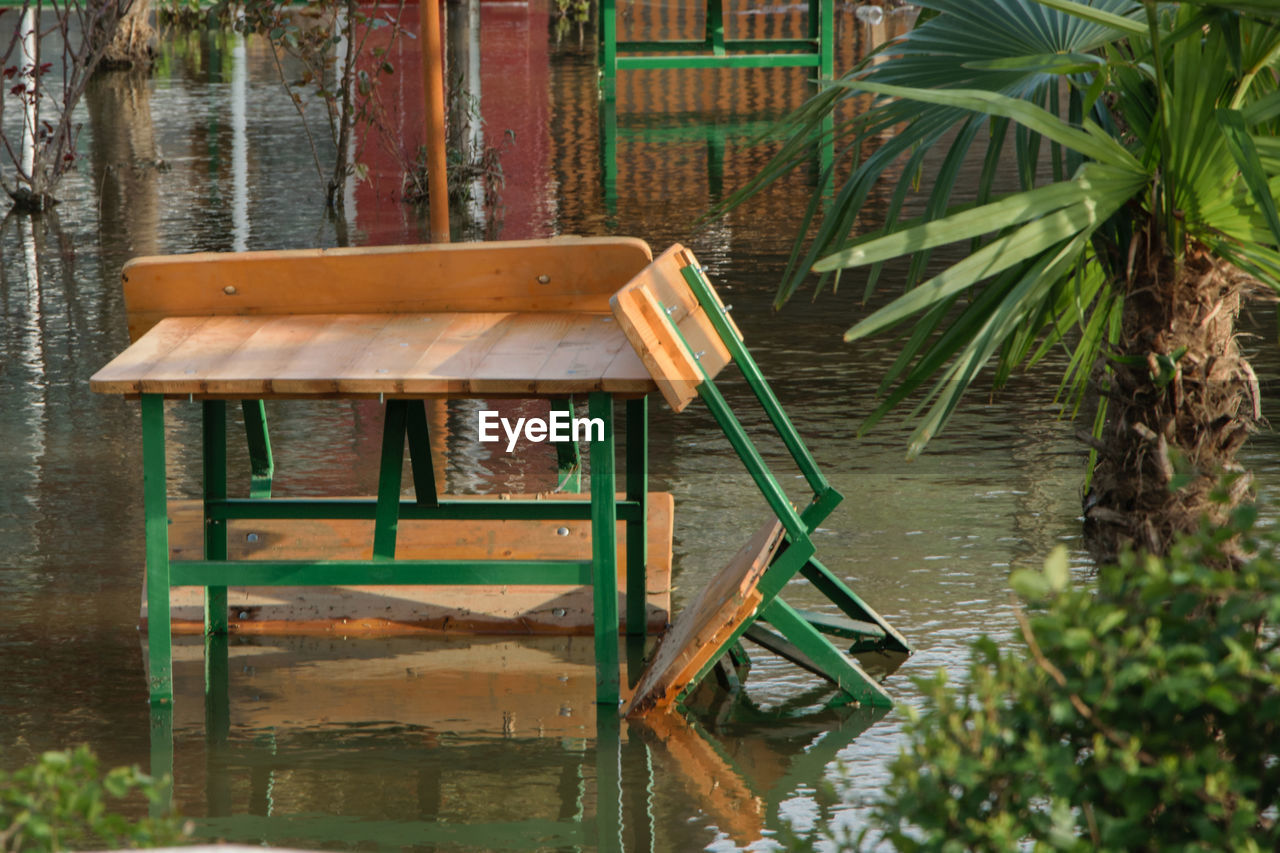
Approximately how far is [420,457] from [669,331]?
1.17 metres

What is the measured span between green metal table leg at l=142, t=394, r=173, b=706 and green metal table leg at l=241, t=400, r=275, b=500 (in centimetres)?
84

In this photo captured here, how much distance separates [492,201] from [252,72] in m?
10.1

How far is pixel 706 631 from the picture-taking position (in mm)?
3709

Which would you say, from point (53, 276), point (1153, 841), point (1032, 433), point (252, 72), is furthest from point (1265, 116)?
point (252, 72)

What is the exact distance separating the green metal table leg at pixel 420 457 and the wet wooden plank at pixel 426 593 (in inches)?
7.7

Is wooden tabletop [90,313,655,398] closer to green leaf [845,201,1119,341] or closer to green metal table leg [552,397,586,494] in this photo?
green leaf [845,201,1119,341]

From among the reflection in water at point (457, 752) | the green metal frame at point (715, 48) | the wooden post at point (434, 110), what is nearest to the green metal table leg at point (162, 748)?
the reflection in water at point (457, 752)

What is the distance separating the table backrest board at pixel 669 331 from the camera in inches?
138

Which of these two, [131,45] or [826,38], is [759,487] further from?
[131,45]

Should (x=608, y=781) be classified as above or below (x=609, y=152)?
below

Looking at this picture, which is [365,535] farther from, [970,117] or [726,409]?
[970,117]

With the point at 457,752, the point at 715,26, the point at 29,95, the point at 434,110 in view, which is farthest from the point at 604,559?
the point at 715,26

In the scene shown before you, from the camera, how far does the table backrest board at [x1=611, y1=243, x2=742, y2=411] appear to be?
3.52m

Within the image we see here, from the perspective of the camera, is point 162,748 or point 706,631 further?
point 162,748
